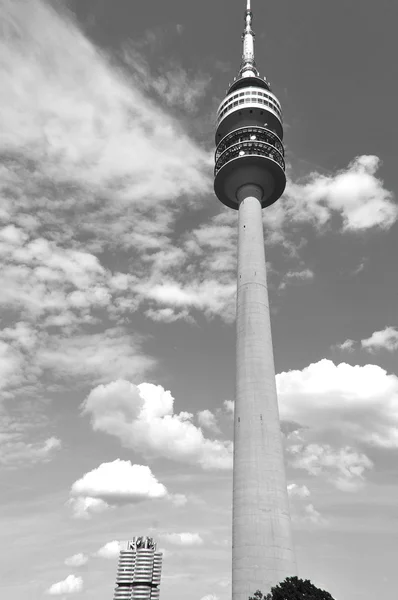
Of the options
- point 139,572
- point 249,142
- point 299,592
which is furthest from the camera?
point 139,572

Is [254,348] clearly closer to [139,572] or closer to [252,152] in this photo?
[252,152]

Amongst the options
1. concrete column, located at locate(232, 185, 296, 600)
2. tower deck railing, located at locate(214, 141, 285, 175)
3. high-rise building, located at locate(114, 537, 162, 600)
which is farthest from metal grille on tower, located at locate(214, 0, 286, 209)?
high-rise building, located at locate(114, 537, 162, 600)

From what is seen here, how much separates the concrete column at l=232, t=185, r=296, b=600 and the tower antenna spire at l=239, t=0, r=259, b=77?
150ft

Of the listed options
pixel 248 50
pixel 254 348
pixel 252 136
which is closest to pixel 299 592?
pixel 254 348

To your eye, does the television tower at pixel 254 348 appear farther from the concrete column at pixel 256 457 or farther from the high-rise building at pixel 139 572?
the high-rise building at pixel 139 572

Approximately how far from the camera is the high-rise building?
6230 inches

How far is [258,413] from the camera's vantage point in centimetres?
6556

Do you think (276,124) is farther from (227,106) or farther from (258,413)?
(258,413)

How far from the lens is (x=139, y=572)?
158750mm

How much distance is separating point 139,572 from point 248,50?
156m

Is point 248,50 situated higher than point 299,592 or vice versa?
Answer: point 248,50

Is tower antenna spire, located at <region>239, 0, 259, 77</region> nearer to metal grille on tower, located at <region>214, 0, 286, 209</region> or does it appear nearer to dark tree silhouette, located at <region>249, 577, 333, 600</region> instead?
metal grille on tower, located at <region>214, 0, 286, 209</region>

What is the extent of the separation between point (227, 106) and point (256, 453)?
2589 inches

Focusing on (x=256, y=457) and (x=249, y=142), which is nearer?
(x=256, y=457)
